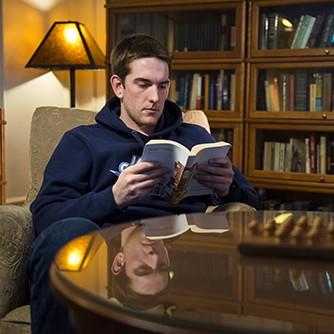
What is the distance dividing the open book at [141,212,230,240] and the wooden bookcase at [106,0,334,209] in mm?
1507

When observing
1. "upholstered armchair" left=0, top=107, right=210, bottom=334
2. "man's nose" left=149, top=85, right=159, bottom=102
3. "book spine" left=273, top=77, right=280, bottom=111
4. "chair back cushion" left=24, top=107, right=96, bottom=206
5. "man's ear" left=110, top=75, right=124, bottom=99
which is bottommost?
"upholstered armchair" left=0, top=107, right=210, bottom=334

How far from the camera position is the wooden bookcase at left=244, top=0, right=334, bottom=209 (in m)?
2.43

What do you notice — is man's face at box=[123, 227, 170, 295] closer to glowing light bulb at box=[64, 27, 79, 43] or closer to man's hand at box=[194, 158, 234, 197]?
man's hand at box=[194, 158, 234, 197]

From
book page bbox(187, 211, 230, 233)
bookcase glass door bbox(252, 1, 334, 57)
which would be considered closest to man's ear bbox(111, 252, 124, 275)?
book page bbox(187, 211, 230, 233)

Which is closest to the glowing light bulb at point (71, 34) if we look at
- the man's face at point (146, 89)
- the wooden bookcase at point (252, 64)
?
the wooden bookcase at point (252, 64)

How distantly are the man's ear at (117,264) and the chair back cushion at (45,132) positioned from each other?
2.96ft

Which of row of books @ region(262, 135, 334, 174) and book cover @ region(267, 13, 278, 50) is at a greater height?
book cover @ region(267, 13, 278, 50)

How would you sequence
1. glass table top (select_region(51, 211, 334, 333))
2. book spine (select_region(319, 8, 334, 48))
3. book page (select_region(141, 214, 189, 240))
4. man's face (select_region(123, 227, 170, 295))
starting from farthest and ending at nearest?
A: book spine (select_region(319, 8, 334, 48)) < book page (select_region(141, 214, 189, 240)) < man's face (select_region(123, 227, 170, 295)) < glass table top (select_region(51, 211, 334, 333))

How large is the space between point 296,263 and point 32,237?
742 millimetres

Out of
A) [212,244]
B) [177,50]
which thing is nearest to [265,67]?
[177,50]

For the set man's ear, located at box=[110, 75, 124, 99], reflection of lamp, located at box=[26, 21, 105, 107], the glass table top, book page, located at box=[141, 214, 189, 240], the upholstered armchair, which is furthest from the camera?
reflection of lamp, located at box=[26, 21, 105, 107]

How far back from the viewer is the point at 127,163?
1.42 metres

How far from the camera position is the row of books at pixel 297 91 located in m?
2.44

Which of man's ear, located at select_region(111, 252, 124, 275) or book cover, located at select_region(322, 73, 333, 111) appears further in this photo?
book cover, located at select_region(322, 73, 333, 111)
